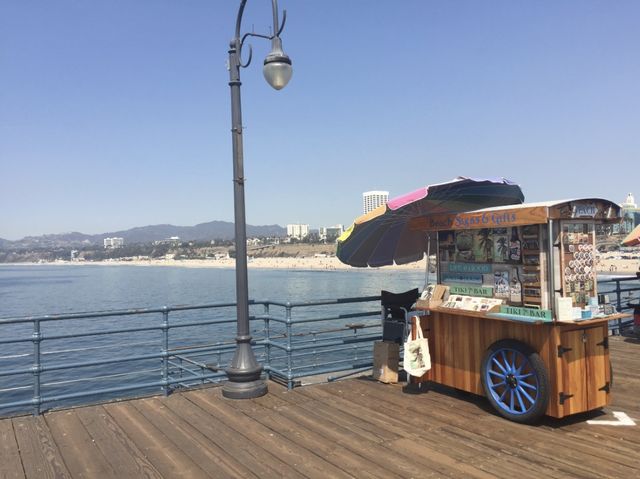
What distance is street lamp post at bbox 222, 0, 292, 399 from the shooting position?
613cm

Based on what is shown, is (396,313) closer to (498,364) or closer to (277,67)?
(498,364)

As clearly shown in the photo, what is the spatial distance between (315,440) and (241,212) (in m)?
2.92

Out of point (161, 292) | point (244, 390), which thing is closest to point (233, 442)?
point (244, 390)

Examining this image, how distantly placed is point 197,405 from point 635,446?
174 inches

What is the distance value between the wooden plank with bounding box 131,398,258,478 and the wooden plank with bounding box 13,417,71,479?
37.2 inches

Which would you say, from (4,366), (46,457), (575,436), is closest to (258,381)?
(46,457)

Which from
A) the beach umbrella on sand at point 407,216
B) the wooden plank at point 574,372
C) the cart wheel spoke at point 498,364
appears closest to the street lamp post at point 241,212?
the beach umbrella on sand at point 407,216

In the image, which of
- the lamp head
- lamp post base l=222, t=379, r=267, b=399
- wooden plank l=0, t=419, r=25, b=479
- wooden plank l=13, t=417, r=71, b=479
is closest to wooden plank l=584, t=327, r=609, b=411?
lamp post base l=222, t=379, r=267, b=399

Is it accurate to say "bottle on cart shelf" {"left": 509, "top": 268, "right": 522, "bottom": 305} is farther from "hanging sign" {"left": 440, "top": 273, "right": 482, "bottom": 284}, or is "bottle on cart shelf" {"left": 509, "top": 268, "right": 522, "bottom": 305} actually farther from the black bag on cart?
the black bag on cart

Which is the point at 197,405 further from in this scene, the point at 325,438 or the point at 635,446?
the point at 635,446

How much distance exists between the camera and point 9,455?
14.5 feet

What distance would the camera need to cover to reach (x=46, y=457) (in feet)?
14.3

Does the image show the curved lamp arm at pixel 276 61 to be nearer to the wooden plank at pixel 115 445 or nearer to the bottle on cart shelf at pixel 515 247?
the bottle on cart shelf at pixel 515 247

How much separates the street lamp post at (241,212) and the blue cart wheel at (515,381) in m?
2.70
